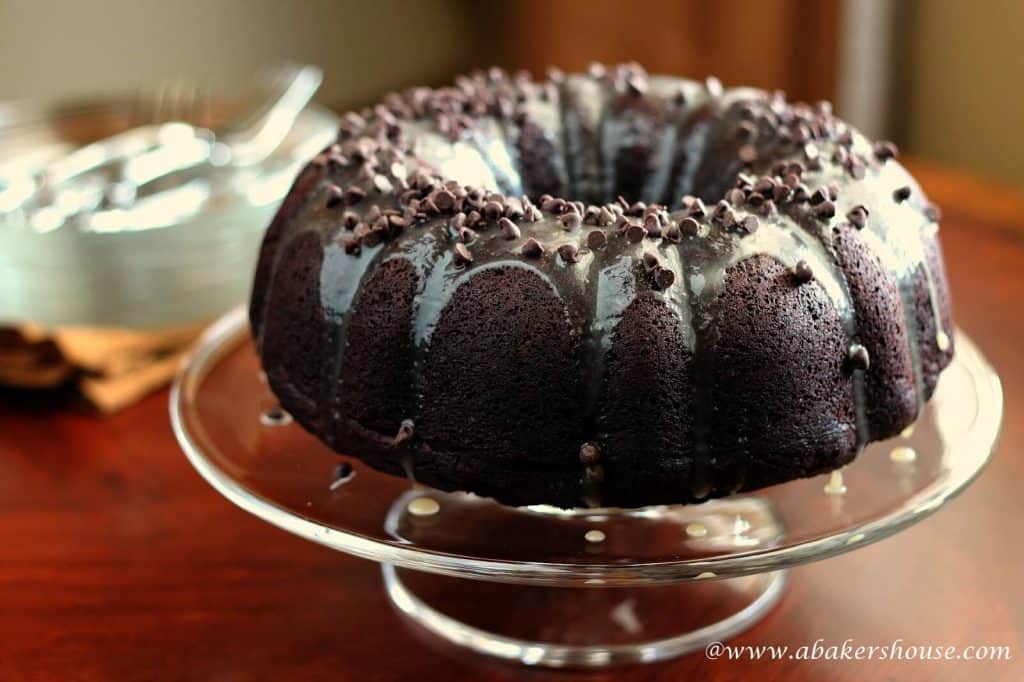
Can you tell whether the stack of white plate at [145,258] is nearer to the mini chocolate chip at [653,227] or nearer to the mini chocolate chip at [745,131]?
the mini chocolate chip at [745,131]

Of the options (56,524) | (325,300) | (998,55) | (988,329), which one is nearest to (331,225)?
(325,300)

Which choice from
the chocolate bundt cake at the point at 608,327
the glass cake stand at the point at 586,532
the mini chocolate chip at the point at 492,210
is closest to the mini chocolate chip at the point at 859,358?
the chocolate bundt cake at the point at 608,327

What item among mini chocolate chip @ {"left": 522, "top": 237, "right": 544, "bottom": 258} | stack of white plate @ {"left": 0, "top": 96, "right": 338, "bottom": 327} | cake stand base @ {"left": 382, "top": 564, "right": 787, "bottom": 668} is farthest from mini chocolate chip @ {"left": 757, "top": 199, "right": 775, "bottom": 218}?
stack of white plate @ {"left": 0, "top": 96, "right": 338, "bottom": 327}

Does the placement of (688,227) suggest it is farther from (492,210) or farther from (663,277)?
(492,210)

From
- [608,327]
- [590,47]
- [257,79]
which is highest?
[608,327]

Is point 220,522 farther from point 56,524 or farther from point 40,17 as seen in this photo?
point 40,17

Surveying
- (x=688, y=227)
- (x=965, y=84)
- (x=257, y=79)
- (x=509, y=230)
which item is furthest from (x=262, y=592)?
(x=965, y=84)

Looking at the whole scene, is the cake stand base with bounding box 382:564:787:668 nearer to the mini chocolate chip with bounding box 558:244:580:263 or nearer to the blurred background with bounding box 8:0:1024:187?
the mini chocolate chip with bounding box 558:244:580:263
